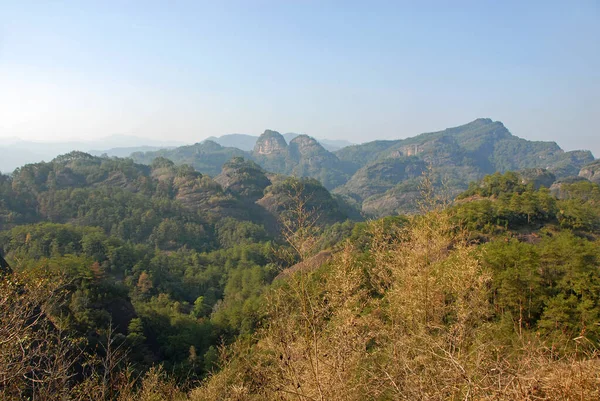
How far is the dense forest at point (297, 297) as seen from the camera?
3.87m

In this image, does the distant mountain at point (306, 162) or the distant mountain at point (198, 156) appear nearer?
the distant mountain at point (198, 156)

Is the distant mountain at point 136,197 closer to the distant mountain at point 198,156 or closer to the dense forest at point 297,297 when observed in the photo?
the dense forest at point 297,297

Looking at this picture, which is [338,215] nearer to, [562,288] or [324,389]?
[562,288]

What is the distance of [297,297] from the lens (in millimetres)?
3723

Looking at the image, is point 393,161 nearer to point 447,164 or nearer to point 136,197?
point 447,164

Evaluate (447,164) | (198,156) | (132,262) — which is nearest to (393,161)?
(447,164)

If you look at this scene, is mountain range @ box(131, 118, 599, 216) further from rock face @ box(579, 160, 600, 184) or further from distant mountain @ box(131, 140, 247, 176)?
rock face @ box(579, 160, 600, 184)

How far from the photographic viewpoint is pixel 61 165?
63656 mm

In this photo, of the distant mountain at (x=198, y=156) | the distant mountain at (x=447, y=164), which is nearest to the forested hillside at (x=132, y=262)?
the distant mountain at (x=447, y=164)

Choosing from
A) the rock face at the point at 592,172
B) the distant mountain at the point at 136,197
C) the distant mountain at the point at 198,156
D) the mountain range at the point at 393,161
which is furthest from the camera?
the distant mountain at the point at 198,156

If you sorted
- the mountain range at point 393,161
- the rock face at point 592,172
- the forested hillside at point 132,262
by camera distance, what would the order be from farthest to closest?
the mountain range at point 393,161
the rock face at point 592,172
the forested hillside at point 132,262

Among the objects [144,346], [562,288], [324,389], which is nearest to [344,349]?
[324,389]

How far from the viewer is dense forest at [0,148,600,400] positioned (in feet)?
12.7

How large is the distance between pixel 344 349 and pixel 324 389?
642mm
